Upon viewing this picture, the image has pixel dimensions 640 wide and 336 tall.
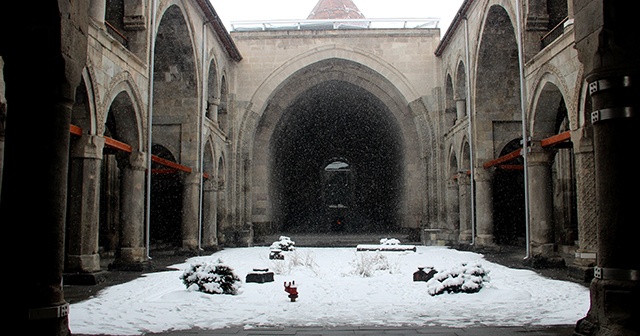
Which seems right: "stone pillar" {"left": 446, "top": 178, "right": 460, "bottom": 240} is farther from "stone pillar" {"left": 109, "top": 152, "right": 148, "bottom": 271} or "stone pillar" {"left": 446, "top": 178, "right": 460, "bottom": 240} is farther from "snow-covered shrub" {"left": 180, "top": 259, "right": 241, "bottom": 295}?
"snow-covered shrub" {"left": 180, "top": 259, "right": 241, "bottom": 295}

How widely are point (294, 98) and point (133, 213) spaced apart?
12003 millimetres

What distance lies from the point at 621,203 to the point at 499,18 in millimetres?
11995

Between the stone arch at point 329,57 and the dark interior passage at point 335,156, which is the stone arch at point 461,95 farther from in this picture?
the dark interior passage at point 335,156

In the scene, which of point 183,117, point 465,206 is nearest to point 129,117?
point 183,117

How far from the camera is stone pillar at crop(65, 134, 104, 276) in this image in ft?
32.9

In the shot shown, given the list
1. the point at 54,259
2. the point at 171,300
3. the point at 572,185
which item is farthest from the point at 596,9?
the point at 572,185

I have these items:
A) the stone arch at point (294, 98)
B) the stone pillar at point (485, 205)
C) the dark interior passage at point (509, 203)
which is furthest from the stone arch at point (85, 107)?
the dark interior passage at point (509, 203)

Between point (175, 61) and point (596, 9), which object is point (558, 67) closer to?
point (596, 9)

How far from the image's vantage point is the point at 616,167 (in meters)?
4.66

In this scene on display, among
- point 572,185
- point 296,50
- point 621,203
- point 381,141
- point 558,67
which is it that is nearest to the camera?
point 621,203

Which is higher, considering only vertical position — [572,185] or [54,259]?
[572,185]

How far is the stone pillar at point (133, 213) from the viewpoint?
12.2m

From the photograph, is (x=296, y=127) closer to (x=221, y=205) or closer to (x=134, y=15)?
(x=221, y=205)

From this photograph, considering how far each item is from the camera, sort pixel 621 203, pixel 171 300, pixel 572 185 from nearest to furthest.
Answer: pixel 621 203 → pixel 171 300 → pixel 572 185
